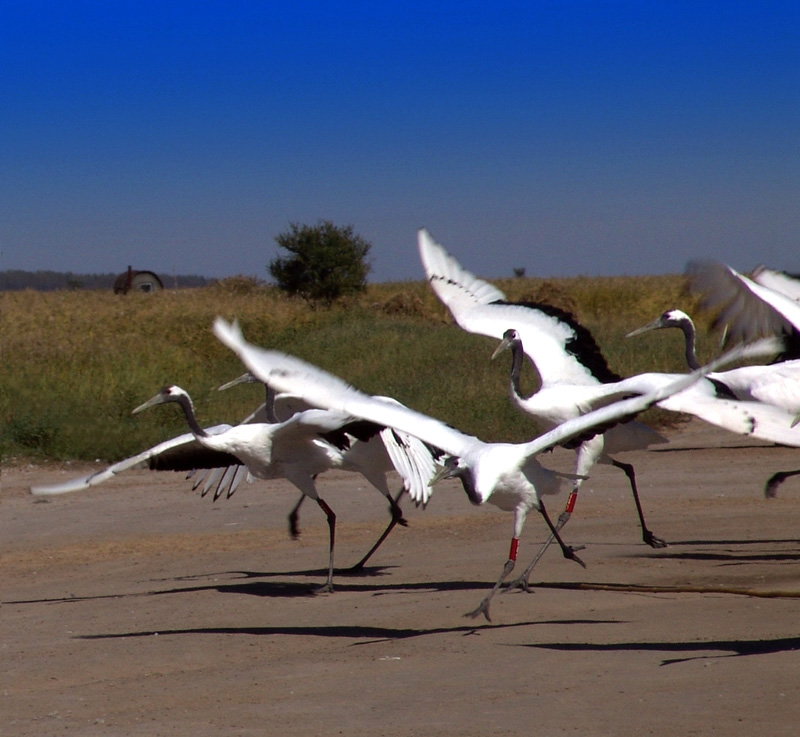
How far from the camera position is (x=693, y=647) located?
651 centimetres

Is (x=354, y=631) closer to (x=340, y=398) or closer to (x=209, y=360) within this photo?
(x=340, y=398)

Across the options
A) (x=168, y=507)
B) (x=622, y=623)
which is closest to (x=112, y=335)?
(x=168, y=507)

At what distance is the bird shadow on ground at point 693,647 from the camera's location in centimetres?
624

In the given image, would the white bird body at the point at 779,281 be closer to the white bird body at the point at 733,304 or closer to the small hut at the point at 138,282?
the white bird body at the point at 733,304

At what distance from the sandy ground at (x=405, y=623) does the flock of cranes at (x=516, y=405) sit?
Result: 0.47 meters

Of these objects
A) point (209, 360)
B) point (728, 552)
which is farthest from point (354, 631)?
point (209, 360)

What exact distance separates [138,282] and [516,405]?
54.2m

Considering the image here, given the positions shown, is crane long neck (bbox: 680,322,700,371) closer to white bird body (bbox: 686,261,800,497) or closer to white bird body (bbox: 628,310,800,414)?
white bird body (bbox: 686,261,800,497)

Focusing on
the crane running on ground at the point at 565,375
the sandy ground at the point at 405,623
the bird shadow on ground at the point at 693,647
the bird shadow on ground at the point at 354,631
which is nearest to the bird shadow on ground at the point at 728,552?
the sandy ground at the point at 405,623

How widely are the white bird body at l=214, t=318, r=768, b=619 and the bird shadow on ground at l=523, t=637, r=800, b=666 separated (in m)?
0.92

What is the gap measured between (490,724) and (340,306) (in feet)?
119

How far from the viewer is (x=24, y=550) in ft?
39.4

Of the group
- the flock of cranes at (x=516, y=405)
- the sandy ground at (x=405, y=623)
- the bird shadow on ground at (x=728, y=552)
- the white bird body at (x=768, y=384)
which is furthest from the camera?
the bird shadow on ground at (x=728, y=552)

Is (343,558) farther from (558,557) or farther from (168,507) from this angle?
(168,507)
